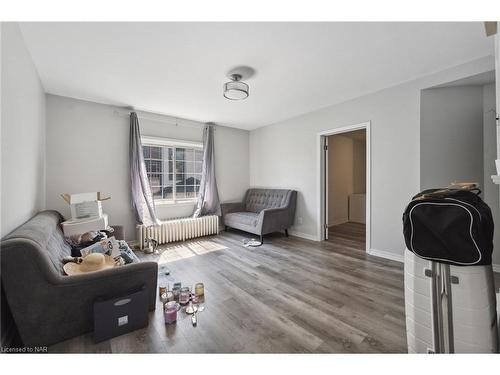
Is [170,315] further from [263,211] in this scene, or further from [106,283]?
[263,211]

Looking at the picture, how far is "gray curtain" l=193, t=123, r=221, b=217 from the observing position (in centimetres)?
444

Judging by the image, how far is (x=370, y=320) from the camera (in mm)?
1690

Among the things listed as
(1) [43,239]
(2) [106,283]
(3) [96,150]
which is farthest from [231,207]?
(1) [43,239]

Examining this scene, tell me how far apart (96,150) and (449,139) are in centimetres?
505

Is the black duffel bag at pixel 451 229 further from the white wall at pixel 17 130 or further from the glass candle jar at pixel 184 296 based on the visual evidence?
the white wall at pixel 17 130

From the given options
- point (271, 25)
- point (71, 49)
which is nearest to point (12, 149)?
point (71, 49)

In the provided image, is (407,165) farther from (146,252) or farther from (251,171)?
(146,252)

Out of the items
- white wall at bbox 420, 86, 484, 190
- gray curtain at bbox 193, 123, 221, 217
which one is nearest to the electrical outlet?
gray curtain at bbox 193, 123, 221, 217

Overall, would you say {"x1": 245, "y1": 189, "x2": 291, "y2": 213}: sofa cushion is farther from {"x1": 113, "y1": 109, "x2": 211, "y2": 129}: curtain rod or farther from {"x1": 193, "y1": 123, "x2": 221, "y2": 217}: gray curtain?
{"x1": 113, "y1": 109, "x2": 211, "y2": 129}: curtain rod

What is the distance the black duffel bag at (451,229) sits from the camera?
3.22 ft

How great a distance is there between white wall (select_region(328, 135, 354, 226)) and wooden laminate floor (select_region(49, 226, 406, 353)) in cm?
190

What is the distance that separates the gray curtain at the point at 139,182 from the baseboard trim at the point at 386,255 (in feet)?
11.6

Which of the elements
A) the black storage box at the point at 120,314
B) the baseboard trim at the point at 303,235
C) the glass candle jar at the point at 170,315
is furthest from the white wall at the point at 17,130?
the baseboard trim at the point at 303,235

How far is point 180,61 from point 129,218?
9.07ft
